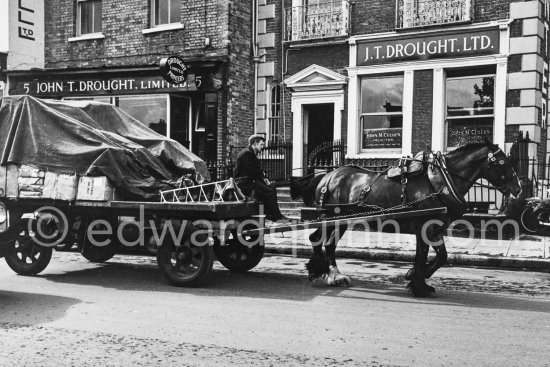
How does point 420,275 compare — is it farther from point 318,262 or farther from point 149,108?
point 149,108

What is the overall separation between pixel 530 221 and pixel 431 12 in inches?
229

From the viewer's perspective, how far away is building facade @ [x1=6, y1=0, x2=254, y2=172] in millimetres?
17594

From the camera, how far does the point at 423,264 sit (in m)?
7.49

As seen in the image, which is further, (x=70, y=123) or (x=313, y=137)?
(x=313, y=137)

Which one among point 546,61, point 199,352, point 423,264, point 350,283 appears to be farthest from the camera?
point 546,61

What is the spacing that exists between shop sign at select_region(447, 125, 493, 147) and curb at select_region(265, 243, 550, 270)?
5013 millimetres

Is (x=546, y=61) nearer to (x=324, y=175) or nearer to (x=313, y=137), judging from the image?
(x=313, y=137)

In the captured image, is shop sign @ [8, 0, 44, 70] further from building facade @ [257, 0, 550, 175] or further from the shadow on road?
the shadow on road

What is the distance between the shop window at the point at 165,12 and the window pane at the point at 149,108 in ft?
7.84

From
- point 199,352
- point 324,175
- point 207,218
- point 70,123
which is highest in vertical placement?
point 70,123

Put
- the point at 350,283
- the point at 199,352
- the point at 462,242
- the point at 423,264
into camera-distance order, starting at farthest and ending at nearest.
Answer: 1. the point at 462,242
2. the point at 350,283
3. the point at 423,264
4. the point at 199,352

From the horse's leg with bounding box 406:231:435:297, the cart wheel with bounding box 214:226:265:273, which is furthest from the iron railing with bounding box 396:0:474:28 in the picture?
the horse's leg with bounding box 406:231:435:297

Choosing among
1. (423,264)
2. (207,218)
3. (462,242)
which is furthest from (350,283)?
(462,242)

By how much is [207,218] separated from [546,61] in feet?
38.4
